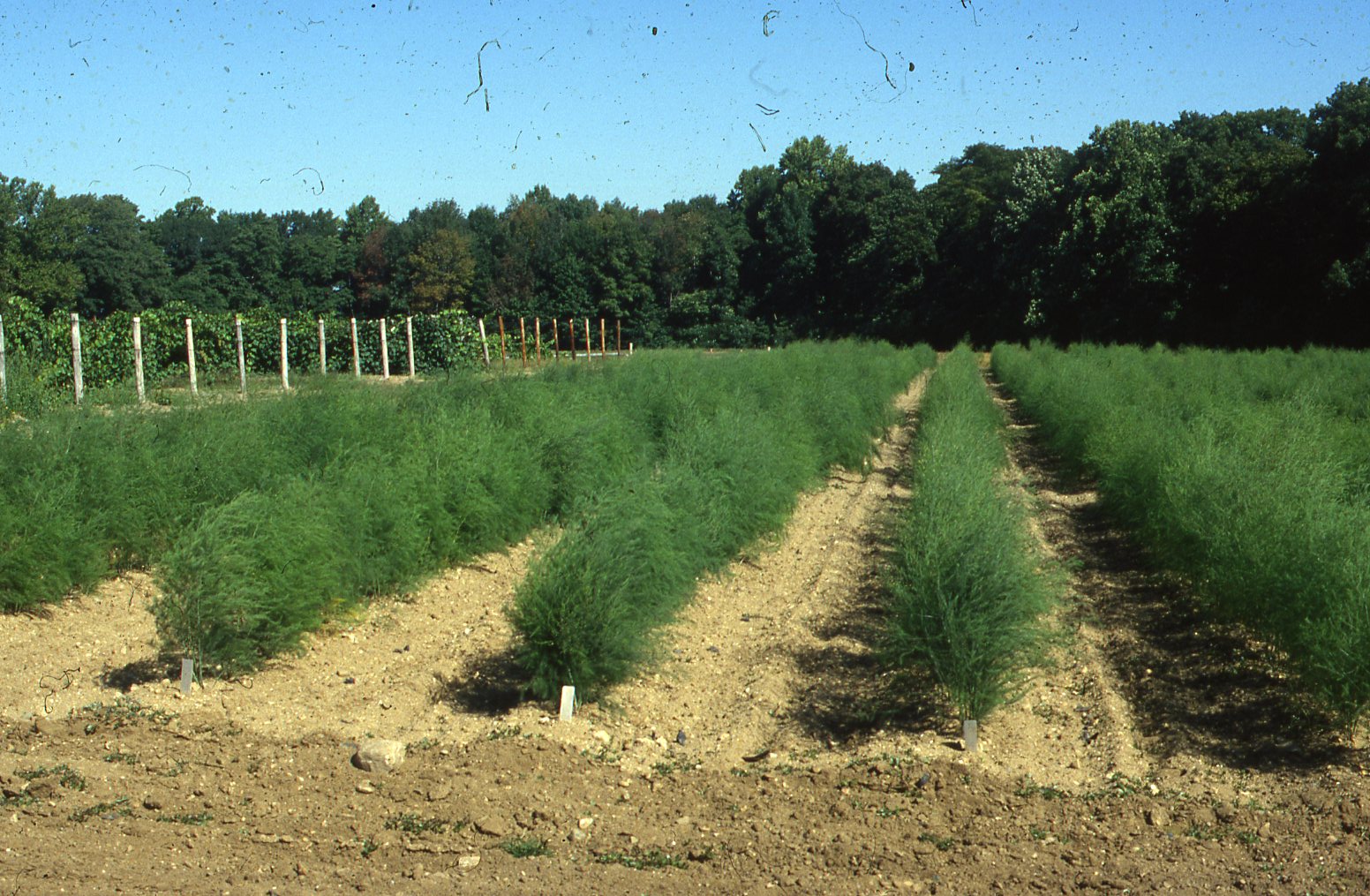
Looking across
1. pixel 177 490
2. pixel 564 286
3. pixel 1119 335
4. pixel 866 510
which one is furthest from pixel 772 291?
pixel 177 490

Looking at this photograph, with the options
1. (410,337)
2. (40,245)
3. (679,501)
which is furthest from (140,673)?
(40,245)

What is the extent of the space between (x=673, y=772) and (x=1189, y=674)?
364cm

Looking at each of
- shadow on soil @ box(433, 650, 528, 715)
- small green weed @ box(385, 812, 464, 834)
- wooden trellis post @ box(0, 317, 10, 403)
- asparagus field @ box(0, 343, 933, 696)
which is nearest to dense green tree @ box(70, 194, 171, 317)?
wooden trellis post @ box(0, 317, 10, 403)

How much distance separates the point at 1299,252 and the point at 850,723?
38.7 meters

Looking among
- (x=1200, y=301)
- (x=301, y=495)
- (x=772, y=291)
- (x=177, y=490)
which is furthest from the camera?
(x=772, y=291)

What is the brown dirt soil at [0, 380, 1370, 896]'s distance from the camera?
491 centimetres

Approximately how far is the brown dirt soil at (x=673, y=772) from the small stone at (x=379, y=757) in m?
0.11

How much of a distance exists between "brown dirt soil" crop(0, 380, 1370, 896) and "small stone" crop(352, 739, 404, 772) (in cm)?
11

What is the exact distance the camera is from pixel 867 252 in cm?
5944

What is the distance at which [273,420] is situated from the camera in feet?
38.8

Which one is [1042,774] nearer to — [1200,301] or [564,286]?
[1200,301]

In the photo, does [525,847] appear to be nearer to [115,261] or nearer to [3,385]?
[3,385]

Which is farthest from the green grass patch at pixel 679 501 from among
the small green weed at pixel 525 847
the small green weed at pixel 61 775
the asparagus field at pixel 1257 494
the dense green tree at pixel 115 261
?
the dense green tree at pixel 115 261

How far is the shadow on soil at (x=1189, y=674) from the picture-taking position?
6406 mm
